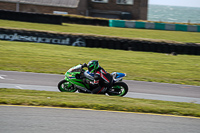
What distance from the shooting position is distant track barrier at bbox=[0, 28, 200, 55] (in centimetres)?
2356

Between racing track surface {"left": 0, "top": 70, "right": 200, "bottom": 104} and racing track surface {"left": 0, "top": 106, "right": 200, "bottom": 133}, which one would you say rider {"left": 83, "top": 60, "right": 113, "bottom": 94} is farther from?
racing track surface {"left": 0, "top": 106, "right": 200, "bottom": 133}

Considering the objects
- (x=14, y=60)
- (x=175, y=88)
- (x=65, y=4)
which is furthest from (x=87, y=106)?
(x=65, y=4)

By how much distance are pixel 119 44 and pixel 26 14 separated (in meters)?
12.4

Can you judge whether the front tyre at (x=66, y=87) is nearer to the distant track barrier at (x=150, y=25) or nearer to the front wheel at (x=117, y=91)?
the front wheel at (x=117, y=91)

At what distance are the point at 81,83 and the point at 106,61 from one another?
27.3 ft

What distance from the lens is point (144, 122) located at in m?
7.43

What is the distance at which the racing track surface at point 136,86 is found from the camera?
1184cm

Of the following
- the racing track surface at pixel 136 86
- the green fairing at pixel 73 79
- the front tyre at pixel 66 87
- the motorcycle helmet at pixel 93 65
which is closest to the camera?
the motorcycle helmet at pixel 93 65

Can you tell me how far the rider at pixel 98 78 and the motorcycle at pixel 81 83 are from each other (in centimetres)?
15

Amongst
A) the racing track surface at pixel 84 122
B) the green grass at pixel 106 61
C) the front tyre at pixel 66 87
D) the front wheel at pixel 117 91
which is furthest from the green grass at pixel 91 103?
the green grass at pixel 106 61

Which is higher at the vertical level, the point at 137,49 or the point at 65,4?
the point at 65,4

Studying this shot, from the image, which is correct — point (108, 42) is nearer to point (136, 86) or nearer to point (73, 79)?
point (136, 86)

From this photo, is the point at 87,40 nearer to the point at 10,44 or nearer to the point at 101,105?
the point at 10,44

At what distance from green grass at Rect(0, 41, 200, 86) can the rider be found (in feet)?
13.8
